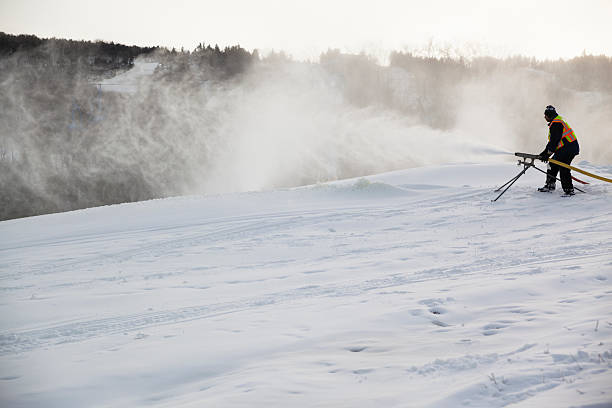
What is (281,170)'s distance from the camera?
3053cm

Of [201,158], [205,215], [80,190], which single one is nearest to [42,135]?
[80,190]

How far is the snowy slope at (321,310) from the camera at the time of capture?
8.87 feet

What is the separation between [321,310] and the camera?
4137 mm

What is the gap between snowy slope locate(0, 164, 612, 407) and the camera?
2.71 m

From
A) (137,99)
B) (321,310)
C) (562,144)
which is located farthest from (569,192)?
(137,99)

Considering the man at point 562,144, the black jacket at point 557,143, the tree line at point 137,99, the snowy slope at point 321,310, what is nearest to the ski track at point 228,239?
the snowy slope at point 321,310

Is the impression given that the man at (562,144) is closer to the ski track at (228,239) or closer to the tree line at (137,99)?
the ski track at (228,239)

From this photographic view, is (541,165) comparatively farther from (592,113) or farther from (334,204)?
(592,113)

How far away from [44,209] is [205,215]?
21.6 metres

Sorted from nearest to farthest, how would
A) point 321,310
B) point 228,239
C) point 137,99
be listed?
point 321,310, point 228,239, point 137,99

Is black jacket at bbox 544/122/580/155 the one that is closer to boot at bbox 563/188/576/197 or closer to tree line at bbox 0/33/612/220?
boot at bbox 563/188/576/197

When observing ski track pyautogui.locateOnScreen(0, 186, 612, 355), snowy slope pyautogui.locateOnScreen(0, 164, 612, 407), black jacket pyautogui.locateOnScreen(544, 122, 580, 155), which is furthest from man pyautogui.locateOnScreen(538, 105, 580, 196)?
ski track pyautogui.locateOnScreen(0, 186, 612, 355)

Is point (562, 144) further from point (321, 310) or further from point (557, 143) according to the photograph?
point (321, 310)

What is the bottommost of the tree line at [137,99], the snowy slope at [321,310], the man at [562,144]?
the snowy slope at [321,310]
